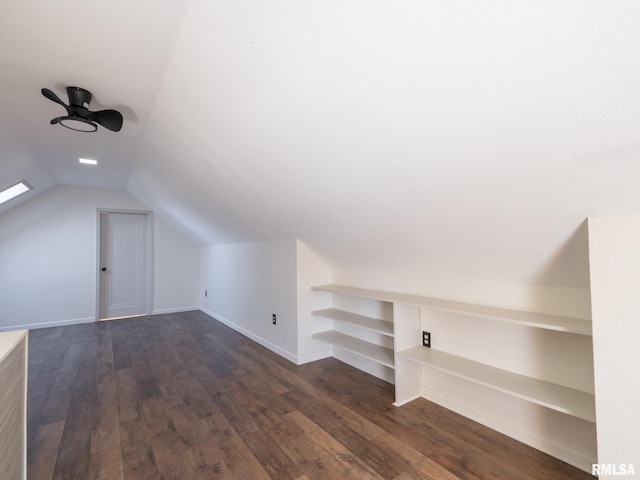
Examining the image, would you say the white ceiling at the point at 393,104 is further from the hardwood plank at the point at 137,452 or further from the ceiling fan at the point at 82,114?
the hardwood plank at the point at 137,452

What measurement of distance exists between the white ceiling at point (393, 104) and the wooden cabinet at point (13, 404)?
1557 mm

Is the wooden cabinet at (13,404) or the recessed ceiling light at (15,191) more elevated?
the recessed ceiling light at (15,191)

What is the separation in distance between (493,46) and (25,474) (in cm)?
301

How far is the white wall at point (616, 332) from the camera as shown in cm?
131

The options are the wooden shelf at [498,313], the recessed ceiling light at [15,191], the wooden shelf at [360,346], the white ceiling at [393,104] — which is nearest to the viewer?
the white ceiling at [393,104]

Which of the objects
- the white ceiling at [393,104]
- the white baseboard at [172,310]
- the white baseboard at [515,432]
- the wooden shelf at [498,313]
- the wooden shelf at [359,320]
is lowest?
the white baseboard at [515,432]

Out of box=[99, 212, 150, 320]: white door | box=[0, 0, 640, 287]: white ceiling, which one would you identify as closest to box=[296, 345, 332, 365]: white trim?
box=[0, 0, 640, 287]: white ceiling

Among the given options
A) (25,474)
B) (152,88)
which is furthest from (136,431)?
(152,88)

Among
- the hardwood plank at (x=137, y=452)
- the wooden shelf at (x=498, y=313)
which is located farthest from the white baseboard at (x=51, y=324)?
the wooden shelf at (x=498, y=313)

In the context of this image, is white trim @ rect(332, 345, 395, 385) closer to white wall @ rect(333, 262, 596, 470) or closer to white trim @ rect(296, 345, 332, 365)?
white trim @ rect(296, 345, 332, 365)

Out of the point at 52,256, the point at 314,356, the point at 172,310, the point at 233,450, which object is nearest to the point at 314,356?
the point at 314,356

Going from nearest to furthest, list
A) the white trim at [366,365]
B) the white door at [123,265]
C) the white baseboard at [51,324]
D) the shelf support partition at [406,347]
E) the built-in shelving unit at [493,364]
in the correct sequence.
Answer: the built-in shelving unit at [493,364], the shelf support partition at [406,347], the white trim at [366,365], the white baseboard at [51,324], the white door at [123,265]

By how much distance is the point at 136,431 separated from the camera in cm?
222

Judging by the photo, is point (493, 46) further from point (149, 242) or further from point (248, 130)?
point (149, 242)
